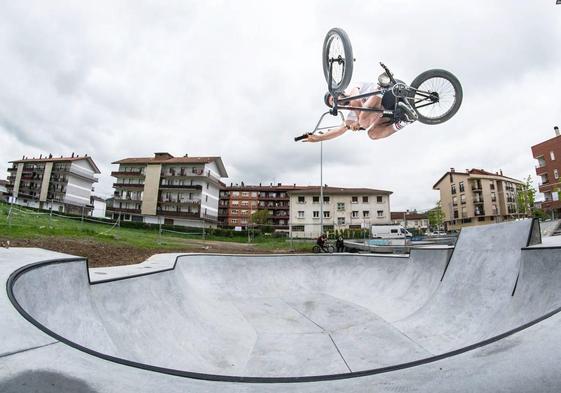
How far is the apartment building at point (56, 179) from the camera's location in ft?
196

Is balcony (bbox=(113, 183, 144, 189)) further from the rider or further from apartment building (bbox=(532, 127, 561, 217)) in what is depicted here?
apartment building (bbox=(532, 127, 561, 217))

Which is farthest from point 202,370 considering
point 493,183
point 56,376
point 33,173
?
point 33,173

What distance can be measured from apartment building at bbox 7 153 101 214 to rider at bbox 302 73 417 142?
205 ft

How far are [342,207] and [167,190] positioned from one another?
3158 centimetres

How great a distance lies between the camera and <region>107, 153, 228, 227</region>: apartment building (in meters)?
52.4

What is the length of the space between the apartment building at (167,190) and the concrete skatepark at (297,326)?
45464 mm

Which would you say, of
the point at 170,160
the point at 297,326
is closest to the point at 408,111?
the point at 297,326

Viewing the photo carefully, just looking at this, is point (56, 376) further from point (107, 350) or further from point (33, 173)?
point (33, 173)

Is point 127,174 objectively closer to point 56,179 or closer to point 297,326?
point 56,179

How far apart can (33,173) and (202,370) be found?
8260cm

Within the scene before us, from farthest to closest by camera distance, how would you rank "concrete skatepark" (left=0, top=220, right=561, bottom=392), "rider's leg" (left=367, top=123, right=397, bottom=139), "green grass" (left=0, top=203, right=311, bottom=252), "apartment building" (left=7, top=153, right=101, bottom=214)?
"apartment building" (left=7, top=153, right=101, bottom=214), "green grass" (left=0, top=203, right=311, bottom=252), "rider's leg" (left=367, top=123, right=397, bottom=139), "concrete skatepark" (left=0, top=220, right=561, bottom=392)

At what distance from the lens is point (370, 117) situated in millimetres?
7555

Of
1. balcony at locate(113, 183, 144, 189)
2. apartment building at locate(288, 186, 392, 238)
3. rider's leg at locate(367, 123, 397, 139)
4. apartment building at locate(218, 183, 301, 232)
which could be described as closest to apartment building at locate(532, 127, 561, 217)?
apartment building at locate(288, 186, 392, 238)

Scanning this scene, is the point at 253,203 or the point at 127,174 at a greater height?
the point at 127,174
